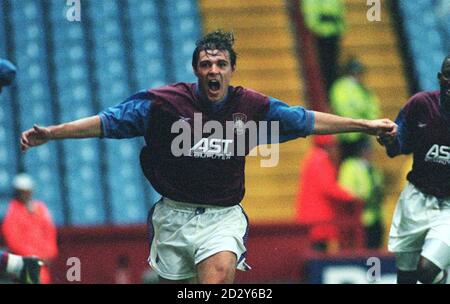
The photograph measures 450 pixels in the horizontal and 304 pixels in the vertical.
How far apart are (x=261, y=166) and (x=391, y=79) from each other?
7.00 ft

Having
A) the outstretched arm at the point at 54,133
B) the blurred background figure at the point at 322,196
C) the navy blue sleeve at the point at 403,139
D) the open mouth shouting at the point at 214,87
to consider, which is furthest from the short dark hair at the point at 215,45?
the blurred background figure at the point at 322,196

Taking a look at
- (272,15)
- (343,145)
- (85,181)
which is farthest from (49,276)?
(272,15)

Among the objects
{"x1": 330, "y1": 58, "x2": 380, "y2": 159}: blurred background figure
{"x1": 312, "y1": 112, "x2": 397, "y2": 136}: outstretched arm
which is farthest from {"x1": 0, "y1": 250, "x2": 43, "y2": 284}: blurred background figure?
{"x1": 330, "y1": 58, "x2": 380, "y2": 159}: blurred background figure

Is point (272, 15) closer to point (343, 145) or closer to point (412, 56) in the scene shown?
point (412, 56)

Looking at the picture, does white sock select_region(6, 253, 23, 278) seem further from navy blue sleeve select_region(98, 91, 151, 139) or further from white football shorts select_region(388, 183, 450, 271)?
white football shorts select_region(388, 183, 450, 271)

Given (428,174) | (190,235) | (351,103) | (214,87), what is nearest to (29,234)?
(351,103)

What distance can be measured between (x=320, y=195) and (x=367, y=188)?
2.57 feet

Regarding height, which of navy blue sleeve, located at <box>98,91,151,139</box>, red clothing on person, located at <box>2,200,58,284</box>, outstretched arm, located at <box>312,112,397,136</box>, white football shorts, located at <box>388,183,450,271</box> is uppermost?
navy blue sleeve, located at <box>98,91,151,139</box>

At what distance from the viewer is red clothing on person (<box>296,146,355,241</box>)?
1195cm

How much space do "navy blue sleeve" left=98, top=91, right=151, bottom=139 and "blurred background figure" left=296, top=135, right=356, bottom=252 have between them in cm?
442

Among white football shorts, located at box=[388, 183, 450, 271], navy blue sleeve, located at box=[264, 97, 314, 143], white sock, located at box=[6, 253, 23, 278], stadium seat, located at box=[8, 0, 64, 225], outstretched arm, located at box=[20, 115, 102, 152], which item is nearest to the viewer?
outstretched arm, located at box=[20, 115, 102, 152]

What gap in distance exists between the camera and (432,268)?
26.7 feet

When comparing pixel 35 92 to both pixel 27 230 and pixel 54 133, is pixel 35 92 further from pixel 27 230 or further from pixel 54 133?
pixel 54 133

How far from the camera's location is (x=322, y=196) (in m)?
12.1
